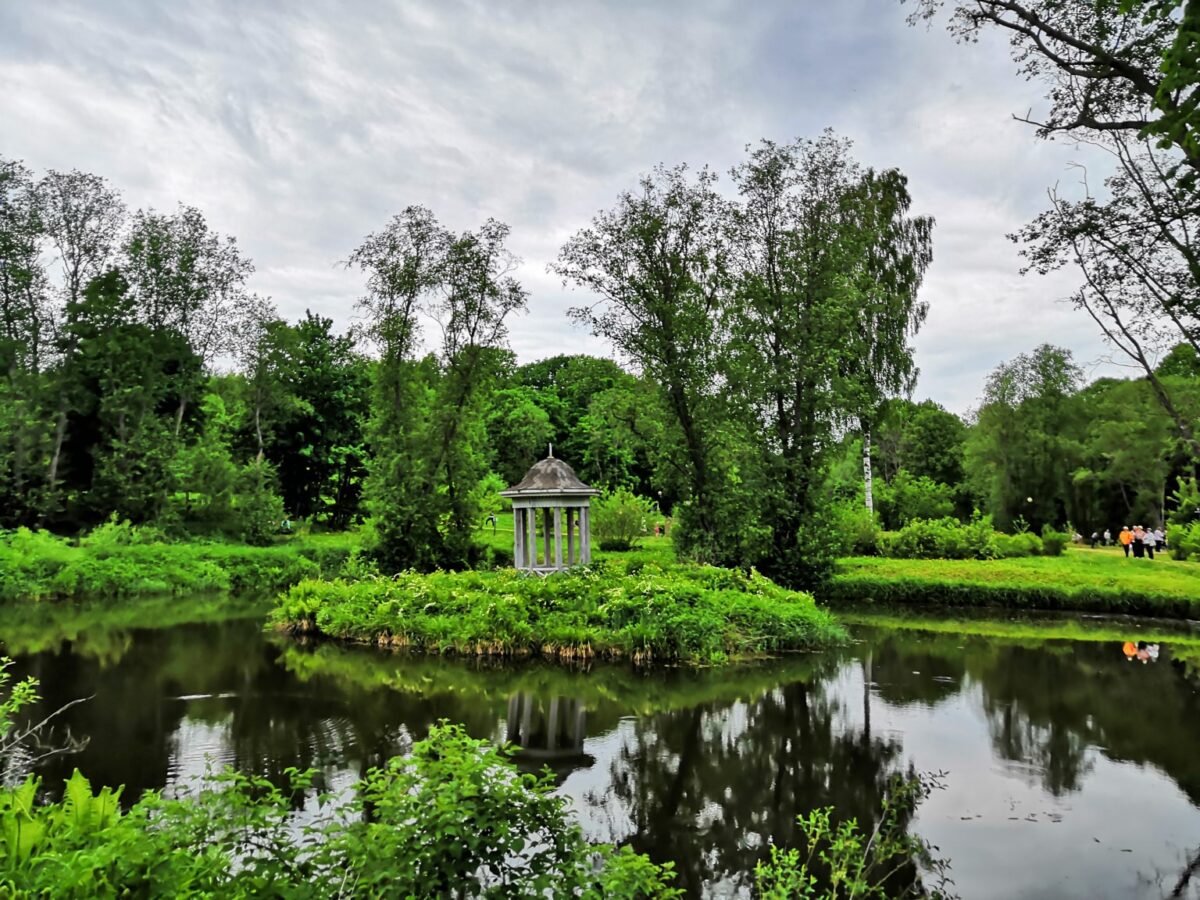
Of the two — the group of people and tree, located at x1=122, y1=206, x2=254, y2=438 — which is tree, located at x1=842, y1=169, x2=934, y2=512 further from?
tree, located at x1=122, y1=206, x2=254, y2=438

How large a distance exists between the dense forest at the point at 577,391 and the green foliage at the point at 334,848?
36.7ft

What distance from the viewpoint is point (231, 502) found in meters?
26.2

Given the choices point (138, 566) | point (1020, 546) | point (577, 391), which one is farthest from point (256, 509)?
point (1020, 546)

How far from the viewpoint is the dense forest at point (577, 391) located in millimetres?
18203

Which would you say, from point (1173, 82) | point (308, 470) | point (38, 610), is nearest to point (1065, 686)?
point (1173, 82)

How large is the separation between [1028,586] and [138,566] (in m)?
22.6

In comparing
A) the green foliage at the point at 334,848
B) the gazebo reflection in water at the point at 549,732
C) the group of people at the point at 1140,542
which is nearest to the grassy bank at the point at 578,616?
the gazebo reflection in water at the point at 549,732

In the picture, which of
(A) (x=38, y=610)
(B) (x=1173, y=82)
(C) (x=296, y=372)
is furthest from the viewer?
A: (C) (x=296, y=372)

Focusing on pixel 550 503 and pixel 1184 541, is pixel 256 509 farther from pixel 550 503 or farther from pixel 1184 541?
pixel 1184 541

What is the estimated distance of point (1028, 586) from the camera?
1706 centimetres

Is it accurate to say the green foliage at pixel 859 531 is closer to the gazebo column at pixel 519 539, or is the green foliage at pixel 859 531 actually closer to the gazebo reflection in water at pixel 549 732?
the gazebo column at pixel 519 539

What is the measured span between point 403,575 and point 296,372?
60.8 feet

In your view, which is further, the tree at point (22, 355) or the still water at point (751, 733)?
the tree at point (22, 355)

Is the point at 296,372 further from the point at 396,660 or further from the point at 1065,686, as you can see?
the point at 1065,686
